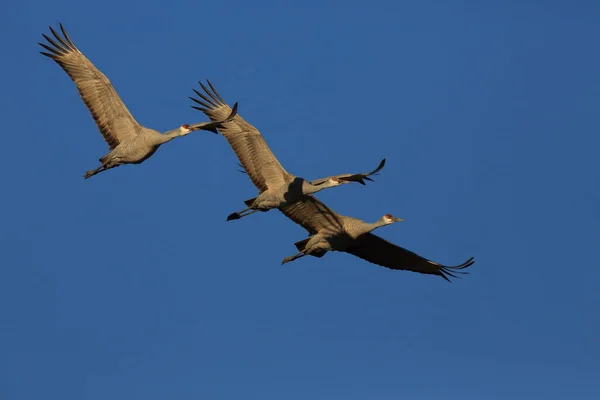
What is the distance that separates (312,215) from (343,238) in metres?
0.80

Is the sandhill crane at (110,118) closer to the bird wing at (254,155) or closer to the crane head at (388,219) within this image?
the bird wing at (254,155)

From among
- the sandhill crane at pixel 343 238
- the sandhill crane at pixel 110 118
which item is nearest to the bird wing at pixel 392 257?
the sandhill crane at pixel 343 238

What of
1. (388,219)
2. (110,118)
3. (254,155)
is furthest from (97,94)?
(388,219)

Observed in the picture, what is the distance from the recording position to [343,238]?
2159 cm

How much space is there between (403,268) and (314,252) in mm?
2562

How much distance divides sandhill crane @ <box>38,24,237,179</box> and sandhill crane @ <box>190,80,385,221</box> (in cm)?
50

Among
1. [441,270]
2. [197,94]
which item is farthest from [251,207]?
[441,270]

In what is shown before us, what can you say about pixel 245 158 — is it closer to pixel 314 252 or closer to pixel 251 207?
pixel 251 207

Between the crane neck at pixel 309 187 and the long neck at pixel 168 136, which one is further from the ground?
the crane neck at pixel 309 187

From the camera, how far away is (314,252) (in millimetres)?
21891

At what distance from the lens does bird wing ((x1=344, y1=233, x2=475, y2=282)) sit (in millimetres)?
22389

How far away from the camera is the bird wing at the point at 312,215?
21.3 m

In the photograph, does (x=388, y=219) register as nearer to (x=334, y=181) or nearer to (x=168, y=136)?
(x=334, y=181)

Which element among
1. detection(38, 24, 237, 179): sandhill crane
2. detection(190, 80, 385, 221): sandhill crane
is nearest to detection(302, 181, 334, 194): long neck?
detection(190, 80, 385, 221): sandhill crane
